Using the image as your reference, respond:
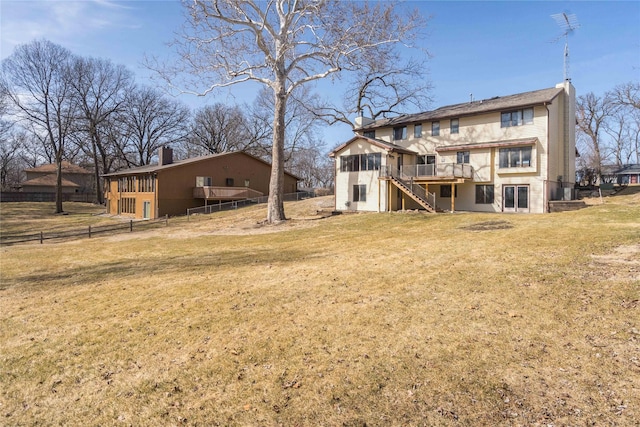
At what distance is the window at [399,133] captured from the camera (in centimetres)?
3067

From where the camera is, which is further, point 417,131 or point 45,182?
point 45,182

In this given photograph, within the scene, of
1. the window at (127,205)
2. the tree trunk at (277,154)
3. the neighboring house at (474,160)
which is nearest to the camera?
the tree trunk at (277,154)

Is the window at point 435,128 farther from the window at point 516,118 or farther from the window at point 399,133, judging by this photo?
the window at point 516,118

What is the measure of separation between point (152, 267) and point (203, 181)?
2720 cm

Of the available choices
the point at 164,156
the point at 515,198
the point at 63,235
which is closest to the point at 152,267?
the point at 63,235

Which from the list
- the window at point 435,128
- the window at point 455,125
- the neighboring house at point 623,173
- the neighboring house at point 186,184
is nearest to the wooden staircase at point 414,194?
the window at point 435,128

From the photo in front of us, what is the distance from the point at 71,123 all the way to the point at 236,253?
148 ft

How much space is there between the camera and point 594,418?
3549 mm

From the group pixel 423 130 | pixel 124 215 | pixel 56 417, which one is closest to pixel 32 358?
pixel 56 417

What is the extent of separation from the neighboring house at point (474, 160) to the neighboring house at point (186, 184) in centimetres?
1538

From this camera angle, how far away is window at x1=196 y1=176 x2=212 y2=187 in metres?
37.9

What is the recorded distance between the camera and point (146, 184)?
121ft

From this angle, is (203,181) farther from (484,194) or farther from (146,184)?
(484,194)

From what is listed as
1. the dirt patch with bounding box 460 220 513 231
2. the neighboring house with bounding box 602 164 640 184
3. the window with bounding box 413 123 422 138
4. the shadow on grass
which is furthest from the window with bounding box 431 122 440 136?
the neighboring house with bounding box 602 164 640 184
